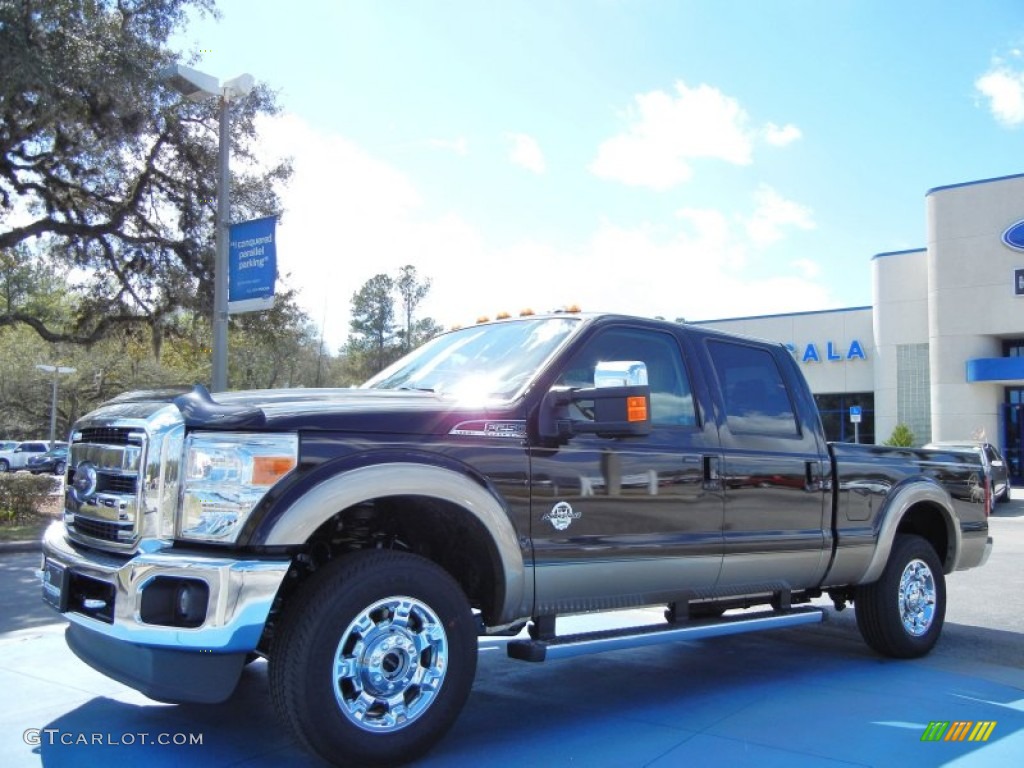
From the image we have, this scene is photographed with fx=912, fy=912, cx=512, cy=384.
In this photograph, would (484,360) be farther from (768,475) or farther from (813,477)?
(813,477)

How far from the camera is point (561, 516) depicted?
4148 millimetres

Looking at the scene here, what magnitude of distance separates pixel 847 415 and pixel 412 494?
Answer: 114ft

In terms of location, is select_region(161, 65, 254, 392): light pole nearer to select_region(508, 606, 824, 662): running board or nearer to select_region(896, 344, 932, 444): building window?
select_region(508, 606, 824, 662): running board

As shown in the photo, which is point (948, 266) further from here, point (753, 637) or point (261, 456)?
point (261, 456)

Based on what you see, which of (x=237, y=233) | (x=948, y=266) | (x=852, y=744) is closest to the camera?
(x=852, y=744)

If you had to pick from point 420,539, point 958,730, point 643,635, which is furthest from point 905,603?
point 420,539

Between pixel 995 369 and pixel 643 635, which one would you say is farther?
pixel 995 369

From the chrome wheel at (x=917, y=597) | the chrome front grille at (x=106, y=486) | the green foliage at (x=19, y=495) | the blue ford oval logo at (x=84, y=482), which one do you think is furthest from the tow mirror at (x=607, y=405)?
the green foliage at (x=19, y=495)

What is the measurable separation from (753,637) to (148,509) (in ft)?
16.1

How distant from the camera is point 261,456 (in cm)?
343

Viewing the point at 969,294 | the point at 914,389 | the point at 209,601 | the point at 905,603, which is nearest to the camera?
the point at 209,601

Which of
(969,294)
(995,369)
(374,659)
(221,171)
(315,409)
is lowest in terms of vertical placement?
(374,659)

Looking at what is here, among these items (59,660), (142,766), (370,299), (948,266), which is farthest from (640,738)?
(370,299)

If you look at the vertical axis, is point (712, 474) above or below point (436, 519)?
above
